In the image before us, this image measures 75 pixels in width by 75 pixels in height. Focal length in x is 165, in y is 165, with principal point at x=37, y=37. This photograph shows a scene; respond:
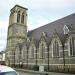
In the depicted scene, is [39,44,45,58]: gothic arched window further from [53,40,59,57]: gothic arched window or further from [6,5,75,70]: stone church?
[53,40,59,57]: gothic arched window

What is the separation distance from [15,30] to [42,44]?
15.7 metres

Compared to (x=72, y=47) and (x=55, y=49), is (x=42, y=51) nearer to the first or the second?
(x=55, y=49)

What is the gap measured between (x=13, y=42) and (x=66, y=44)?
2296 centimetres

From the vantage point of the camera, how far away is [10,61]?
52.7m

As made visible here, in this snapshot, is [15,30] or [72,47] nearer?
[72,47]

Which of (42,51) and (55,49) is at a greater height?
(55,49)

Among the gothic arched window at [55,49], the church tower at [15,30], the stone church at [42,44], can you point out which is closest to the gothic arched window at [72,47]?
the stone church at [42,44]

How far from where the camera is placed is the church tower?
173ft

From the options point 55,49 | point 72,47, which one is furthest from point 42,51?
point 72,47

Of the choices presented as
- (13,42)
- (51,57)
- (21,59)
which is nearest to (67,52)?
(51,57)

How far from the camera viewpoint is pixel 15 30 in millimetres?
53688

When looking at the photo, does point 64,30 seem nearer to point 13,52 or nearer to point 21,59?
point 21,59

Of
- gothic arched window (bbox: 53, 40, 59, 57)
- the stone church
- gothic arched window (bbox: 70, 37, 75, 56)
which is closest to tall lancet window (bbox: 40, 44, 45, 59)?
the stone church

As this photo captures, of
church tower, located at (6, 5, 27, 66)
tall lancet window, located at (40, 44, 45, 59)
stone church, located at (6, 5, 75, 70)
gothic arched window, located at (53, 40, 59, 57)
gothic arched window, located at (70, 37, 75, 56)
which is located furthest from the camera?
church tower, located at (6, 5, 27, 66)
